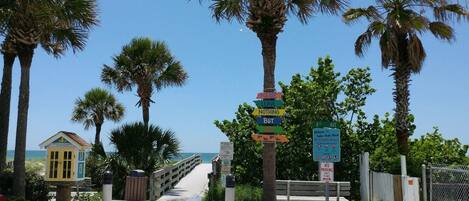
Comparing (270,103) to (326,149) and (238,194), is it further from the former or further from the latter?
(238,194)

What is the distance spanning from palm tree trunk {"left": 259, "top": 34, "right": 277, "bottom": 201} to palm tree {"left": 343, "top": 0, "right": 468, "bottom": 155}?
634cm

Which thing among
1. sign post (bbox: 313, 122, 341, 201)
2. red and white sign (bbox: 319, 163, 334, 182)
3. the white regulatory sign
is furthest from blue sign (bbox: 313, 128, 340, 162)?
the white regulatory sign

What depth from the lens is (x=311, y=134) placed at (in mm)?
20078

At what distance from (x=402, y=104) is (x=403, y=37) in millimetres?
2330

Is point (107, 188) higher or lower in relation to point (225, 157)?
lower

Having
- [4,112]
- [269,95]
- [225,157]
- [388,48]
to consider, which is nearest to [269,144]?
[269,95]

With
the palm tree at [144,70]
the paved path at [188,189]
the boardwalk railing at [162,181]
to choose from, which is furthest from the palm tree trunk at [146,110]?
the boardwalk railing at [162,181]

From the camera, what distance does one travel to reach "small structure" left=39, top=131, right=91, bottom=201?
13.0 metres

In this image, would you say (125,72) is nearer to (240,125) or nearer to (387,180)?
(240,125)

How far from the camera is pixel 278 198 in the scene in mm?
16516

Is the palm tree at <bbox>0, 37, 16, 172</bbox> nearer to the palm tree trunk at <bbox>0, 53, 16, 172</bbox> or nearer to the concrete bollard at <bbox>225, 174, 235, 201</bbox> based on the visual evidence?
the palm tree trunk at <bbox>0, 53, 16, 172</bbox>

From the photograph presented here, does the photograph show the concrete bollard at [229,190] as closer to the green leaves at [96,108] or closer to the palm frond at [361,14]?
the palm frond at [361,14]

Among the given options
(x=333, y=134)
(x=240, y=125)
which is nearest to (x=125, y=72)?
(x=240, y=125)

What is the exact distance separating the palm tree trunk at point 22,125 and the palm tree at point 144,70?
1195cm
